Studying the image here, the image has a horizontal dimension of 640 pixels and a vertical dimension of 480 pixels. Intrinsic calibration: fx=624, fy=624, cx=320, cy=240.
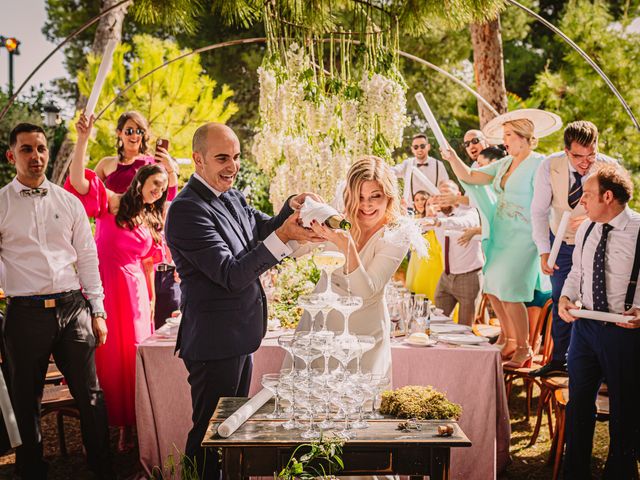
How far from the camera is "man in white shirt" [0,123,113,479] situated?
311 centimetres

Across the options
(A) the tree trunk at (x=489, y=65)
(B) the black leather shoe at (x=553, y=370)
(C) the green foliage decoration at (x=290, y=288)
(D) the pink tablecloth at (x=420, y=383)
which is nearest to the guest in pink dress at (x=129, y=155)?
(C) the green foliage decoration at (x=290, y=288)

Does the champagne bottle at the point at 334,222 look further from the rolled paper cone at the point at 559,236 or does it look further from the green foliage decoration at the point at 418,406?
the rolled paper cone at the point at 559,236

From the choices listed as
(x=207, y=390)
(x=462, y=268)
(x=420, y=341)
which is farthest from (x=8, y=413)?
(x=462, y=268)

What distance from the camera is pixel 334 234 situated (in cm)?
256

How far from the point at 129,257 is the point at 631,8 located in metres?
12.0

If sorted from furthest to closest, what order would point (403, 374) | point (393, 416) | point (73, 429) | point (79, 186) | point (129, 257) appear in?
1. point (73, 429)
2. point (129, 257)
3. point (79, 186)
4. point (403, 374)
5. point (393, 416)

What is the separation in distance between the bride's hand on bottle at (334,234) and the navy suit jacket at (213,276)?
22 cm

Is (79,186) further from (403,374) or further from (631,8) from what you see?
(631,8)

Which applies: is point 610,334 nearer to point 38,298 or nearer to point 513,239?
point 513,239

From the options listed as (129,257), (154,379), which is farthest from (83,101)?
(154,379)

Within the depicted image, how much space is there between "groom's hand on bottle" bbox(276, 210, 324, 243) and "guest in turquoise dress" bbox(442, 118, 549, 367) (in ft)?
7.13

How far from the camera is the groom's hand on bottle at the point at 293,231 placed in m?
2.57

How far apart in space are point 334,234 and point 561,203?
210 cm

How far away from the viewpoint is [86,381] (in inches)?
128
